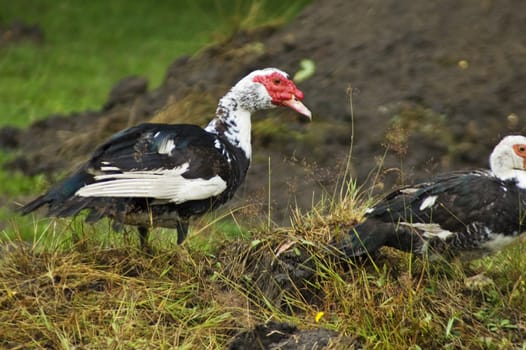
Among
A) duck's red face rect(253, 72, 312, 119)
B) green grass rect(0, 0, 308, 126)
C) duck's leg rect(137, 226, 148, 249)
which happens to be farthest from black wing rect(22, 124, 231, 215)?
green grass rect(0, 0, 308, 126)

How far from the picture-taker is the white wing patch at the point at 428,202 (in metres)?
5.80

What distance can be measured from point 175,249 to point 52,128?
5234 millimetres

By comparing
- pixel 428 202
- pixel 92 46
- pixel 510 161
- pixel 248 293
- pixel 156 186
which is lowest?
pixel 92 46

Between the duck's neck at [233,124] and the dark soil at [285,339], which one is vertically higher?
the duck's neck at [233,124]

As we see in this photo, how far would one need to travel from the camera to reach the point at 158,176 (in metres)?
6.00

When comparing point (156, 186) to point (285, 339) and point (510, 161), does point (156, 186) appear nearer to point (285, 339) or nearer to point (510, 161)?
point (285, 339)

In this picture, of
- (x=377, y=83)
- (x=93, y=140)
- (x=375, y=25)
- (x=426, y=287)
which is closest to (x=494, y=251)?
(x=426, y=287)

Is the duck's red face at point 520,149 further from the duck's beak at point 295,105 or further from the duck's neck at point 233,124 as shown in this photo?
the duck's neck at point 233,124

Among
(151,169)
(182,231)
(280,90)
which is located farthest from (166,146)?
(280,90)

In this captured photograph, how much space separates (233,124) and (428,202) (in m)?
1.32

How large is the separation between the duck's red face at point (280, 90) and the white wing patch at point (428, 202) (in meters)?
1.15

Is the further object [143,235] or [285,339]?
[143,235]

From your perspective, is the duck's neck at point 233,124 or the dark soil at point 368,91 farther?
the dark soil at point 368,91

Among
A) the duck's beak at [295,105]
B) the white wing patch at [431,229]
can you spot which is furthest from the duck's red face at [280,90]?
the white wing patch at [431,229]
